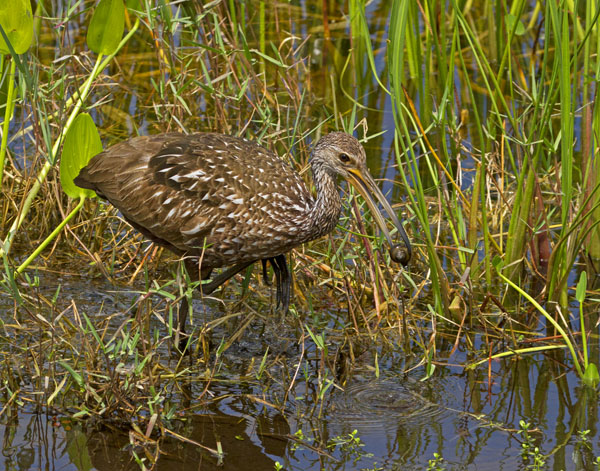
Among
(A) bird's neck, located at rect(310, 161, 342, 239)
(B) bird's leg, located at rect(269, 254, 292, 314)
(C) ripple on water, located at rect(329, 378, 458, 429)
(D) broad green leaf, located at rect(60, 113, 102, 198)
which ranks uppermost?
(D) broad green leaf, located at rect(60, 113, 102, 198)

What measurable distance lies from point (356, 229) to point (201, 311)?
3.38 ft

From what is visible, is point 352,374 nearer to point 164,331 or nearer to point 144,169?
point 164,331

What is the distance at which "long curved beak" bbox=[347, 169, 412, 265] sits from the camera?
512 centimetres

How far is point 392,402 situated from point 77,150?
2.10m

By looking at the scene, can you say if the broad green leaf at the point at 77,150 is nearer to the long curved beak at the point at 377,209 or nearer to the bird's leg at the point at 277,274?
the bird's leg at the point at 277,274

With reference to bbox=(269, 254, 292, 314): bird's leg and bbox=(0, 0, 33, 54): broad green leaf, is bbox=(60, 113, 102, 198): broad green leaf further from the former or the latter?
bbox=(269, 254, 292, 314): bird's leg

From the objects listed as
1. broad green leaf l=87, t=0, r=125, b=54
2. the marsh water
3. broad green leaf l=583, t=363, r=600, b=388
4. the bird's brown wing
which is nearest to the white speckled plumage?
the bird's brown wing

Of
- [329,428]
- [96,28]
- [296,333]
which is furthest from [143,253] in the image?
[329,428]

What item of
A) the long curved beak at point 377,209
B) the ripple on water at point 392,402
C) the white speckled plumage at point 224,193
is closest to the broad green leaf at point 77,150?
the white speckled plumage at point 224,193

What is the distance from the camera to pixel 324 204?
533cm

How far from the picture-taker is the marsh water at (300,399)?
14.6 ft

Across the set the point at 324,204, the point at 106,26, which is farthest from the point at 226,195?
the point at 106,26

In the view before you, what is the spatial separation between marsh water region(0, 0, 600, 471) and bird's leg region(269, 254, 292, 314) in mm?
132

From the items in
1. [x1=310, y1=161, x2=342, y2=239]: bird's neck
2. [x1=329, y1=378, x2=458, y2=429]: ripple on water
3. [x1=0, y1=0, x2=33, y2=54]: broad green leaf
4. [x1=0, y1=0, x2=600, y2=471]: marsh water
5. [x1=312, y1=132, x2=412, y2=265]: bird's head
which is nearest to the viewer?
[x1=0, y1=0, x2=600, y2=471]: marsh water
